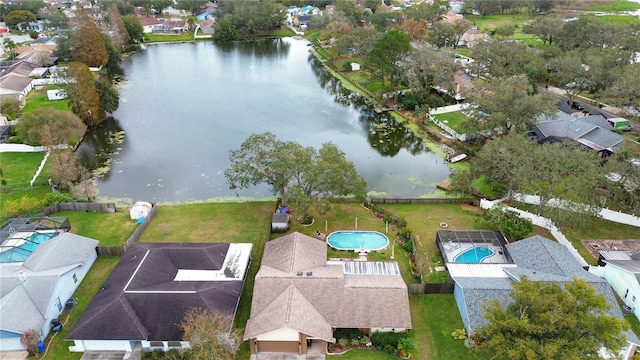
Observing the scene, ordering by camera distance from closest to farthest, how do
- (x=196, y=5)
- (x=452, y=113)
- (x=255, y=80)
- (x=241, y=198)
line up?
1. (x=241, y=198)
2. (x=452, y=113)
3. (x=255, y=80)
4. (x=196, y=5)

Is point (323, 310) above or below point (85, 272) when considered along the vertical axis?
above

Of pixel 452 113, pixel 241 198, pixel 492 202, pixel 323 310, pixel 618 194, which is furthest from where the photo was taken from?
pixel 452 113

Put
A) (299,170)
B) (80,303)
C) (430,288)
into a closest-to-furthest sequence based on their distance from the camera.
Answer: (80,303) < (430,288) < (299,170)

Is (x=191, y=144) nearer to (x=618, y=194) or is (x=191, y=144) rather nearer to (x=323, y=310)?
(x=323, y=310)

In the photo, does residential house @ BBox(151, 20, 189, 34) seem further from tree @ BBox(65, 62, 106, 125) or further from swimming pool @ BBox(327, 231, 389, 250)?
swimming pool @ BBox(327, 231, 389, 250)

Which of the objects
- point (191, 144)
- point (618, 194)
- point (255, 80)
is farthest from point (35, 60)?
point (618, 194)

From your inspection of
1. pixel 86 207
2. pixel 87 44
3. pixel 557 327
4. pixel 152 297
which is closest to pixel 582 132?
pixel 557 327

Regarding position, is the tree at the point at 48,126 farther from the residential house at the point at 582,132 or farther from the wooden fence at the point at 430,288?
the residential house at the point at 582,132

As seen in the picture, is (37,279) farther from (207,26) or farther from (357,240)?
(207,26)
